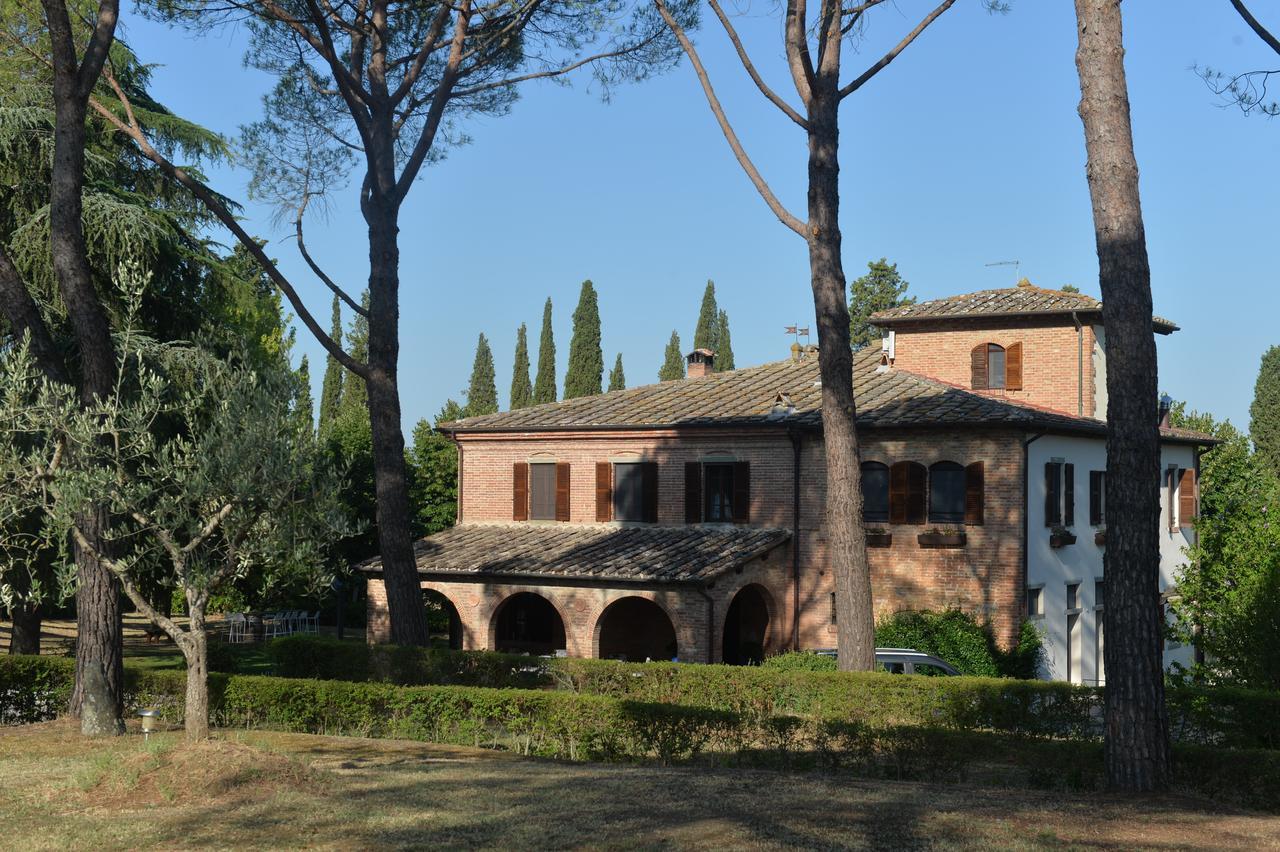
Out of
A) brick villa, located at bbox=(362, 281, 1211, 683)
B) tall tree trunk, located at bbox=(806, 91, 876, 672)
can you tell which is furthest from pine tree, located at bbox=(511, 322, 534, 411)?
tall tree trunk, located at bbox=(806, 91, 876, 672)

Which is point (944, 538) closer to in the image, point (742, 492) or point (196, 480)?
point (742, 492)

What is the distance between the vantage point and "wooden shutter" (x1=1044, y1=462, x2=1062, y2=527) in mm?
24516

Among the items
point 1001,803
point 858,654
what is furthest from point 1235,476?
point 1001,803

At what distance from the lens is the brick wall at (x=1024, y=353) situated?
92.9 ft

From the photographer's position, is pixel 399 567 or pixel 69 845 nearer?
pixel 69 845

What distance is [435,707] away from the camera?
1495 centimetres

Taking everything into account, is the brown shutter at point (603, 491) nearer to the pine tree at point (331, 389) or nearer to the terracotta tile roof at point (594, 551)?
the terracotta tile roof at point (594, 551)

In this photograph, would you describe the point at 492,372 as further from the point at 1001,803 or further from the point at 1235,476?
the point at 1001,803

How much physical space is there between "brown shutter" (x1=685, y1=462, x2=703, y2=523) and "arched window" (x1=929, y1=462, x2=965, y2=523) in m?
5.07

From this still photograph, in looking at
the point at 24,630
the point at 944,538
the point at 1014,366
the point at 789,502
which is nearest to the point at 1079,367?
the point at 1014,366

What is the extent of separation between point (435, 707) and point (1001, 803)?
718cm

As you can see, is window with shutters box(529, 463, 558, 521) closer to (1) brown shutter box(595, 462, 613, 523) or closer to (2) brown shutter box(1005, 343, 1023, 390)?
(1) brown shutter box(595, 462, 613, 523)

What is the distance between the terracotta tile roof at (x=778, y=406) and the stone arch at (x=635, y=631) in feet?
13.8

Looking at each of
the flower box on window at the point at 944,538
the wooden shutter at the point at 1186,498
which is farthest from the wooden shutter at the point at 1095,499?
the wooden shutter at the point at 1186,498
